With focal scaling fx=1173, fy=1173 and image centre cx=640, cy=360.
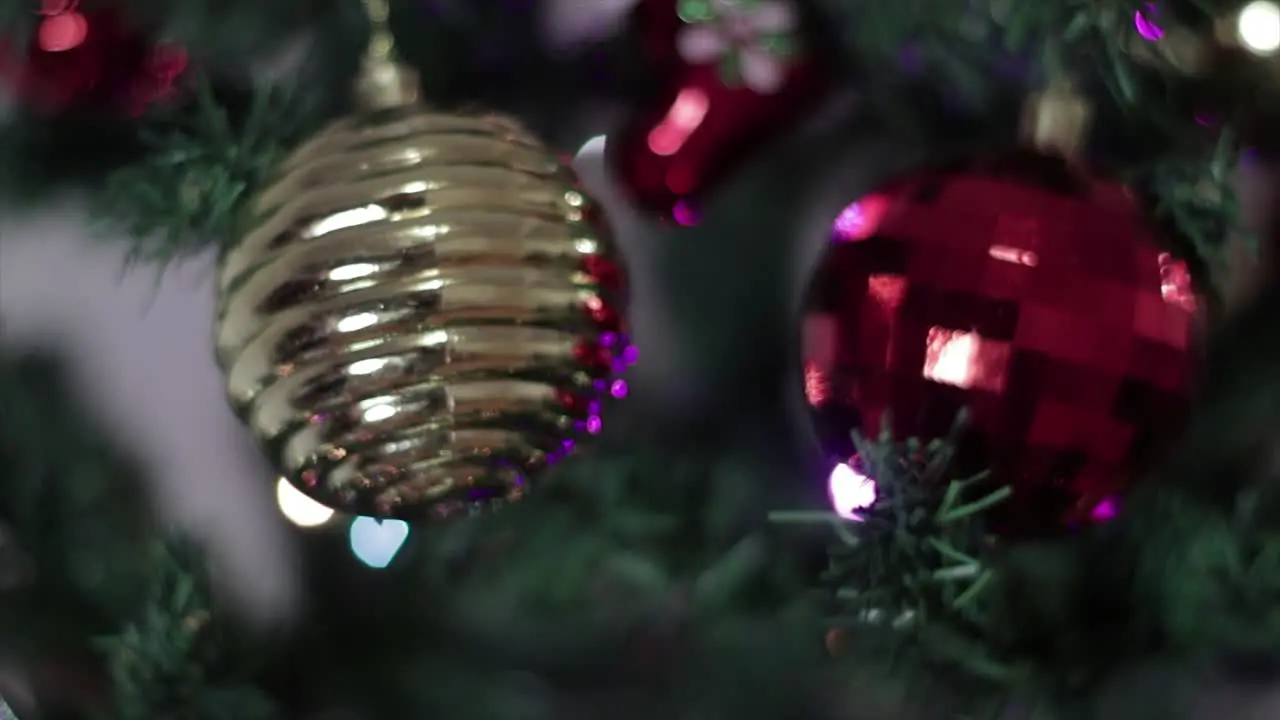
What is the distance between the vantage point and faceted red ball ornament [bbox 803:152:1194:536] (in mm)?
360

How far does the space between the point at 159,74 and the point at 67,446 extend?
0.20 m

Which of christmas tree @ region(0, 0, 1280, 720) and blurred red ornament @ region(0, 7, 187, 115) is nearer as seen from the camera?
christmas tree @ region(0, 0, 1280, 720)

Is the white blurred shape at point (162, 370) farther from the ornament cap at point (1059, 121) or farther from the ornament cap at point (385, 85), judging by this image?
the ornament cap at point (1059, 121)

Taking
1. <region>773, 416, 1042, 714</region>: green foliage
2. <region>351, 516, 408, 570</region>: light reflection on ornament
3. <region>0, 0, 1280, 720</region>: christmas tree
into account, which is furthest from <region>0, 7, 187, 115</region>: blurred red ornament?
<region>773, 416, 1042, 714</region>: green foliage

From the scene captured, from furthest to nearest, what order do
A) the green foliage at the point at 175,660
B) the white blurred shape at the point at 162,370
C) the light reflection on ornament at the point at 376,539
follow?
the white blurred shape at the point at 162,370 → the light reflection on ornament at the point at 376,539 → the green foliage at the point at 175,660

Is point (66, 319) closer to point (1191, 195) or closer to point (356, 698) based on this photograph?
Answer: point (356, 698)

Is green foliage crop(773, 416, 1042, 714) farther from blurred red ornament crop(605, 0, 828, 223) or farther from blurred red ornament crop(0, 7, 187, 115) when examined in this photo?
blurred red ornament crop(0, 7, 187, 115)

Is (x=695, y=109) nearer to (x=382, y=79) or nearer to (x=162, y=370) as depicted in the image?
(x=382, y=79)

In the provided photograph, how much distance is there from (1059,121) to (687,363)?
33 cm

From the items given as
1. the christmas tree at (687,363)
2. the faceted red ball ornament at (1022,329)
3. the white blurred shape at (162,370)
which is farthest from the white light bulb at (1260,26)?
the white blurred shape at (162,370)

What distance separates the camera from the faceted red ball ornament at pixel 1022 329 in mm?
360

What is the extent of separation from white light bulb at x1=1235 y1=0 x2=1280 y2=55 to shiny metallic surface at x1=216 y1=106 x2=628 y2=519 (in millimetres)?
257

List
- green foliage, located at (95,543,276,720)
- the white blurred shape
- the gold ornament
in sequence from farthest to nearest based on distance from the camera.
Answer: the white blurred shape, green foliage, located at (95,543,276,720), the gold ornament

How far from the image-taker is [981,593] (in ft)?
1.39
